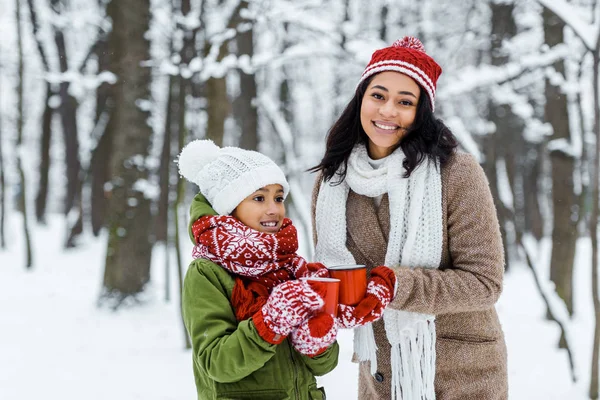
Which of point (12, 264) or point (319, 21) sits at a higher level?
point (319, 21)

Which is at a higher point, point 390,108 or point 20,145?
point 20,145

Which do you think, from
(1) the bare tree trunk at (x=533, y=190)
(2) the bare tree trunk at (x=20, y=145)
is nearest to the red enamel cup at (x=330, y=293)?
(2) the bare tree trunk at (x=20, y=145)

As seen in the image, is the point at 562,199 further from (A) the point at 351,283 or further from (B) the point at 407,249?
(A) the point at 351,283

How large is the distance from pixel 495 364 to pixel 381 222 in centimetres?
68

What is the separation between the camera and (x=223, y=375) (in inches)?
67.5

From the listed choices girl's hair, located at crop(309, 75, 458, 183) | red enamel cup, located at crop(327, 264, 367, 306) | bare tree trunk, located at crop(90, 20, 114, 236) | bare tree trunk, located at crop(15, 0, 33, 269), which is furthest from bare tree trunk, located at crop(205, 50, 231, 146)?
bare tree trunk, located at crop(90, 20, 114, 236)

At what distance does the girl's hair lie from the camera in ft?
6.74

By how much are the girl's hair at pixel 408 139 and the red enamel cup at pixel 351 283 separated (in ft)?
1.59

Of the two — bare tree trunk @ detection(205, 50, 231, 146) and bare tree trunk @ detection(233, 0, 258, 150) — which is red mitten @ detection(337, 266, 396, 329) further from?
bare tree trunk @ detection(233, 0, 258, 150)

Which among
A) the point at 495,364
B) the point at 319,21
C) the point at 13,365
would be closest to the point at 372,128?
the point at 495,364

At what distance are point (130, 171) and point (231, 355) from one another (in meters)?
5.60

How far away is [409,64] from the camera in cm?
208

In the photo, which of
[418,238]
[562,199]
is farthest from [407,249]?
[562,199]

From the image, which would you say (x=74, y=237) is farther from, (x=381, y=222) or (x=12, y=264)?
(x=381, y=222)
